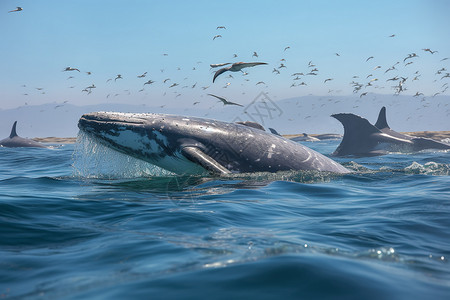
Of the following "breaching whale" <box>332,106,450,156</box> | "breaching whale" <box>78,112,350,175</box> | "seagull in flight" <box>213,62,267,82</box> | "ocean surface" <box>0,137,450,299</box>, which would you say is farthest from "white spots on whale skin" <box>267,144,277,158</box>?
"breaching whale" <box>332,106,450,156</box>

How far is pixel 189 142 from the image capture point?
9.70m

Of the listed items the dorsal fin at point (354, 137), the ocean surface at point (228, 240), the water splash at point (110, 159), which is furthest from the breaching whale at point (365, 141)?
the water splash at point (110, 159)

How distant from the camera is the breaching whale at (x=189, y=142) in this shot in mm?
9758

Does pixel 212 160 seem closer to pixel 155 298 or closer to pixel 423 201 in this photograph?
pixel 423 201

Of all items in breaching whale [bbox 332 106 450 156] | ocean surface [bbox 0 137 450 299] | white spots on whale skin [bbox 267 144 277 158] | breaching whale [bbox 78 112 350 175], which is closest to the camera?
ocean surface [bbox 0 137 450 299]

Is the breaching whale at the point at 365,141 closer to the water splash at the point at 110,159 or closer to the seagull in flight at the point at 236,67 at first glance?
the seagull in flight at the point at 236,67

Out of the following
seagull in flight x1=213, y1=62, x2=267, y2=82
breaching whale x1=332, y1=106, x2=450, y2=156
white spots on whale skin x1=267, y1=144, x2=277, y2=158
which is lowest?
breaching whale x1=332, y1=106, x2=450, y2=156

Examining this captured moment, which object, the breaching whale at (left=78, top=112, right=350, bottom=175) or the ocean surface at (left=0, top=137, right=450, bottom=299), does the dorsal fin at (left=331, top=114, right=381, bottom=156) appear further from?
the ocean surface at (left=0, top=137, right=450, bottom=299)

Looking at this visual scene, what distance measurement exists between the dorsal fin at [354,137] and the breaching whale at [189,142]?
1106 centimetres

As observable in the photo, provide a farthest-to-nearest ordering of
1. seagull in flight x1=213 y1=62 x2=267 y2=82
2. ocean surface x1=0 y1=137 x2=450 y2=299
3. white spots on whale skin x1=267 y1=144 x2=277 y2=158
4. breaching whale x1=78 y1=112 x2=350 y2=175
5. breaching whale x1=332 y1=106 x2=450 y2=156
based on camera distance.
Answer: breaching whale x1=332 y1=106 x2=450 y2=156 < seagull in flight x1=213 y1=62 x2=267 y2=82 < white spots on whale skin x1=267 y1=144 x2=277 y2=158 < breaching whale x1=78 y1=112 x2=350 y2=175 < ocean surface x1=0 y1=137 x2=450 y2=299

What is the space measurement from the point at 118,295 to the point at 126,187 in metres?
6.27

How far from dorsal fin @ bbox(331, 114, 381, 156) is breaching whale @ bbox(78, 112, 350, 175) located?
1106 cm

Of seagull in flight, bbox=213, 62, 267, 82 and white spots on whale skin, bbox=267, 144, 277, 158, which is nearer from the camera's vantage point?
white spots on whale skin, bbox=267, 144, 277, 158

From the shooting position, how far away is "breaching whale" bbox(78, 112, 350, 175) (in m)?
9.76
